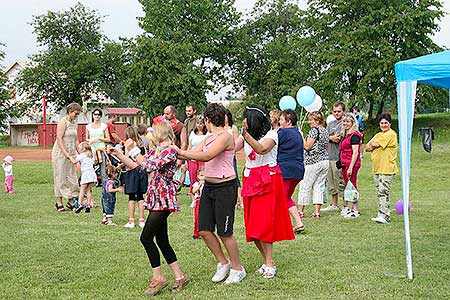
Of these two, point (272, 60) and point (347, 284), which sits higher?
point (272, 60)

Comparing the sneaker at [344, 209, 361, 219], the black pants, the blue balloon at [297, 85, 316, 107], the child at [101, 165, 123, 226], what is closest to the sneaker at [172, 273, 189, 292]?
the black pants

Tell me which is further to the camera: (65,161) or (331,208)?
(65,161)

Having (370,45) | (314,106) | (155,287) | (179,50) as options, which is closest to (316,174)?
(314,106)

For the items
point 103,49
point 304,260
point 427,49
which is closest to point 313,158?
point 304,260

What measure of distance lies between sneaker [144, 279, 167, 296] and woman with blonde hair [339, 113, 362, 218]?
15.9 ft

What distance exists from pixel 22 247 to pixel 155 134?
287 centimetres

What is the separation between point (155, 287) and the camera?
5617 millimetres

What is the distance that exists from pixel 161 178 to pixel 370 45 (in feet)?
109

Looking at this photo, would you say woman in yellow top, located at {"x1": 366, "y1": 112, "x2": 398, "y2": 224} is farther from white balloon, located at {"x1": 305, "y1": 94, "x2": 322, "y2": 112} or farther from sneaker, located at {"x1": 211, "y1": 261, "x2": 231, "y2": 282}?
sneaker, located at {"x1": 211, "y1": 261, "x2": 231, "y2": 282}

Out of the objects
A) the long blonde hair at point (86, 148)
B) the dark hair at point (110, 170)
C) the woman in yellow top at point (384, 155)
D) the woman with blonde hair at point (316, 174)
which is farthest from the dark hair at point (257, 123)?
the long blonde hair at point (86, 148)

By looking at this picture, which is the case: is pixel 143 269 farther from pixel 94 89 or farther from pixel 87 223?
pixel 94 89

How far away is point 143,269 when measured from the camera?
21.2ft

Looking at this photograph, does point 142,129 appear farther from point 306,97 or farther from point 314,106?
point 314,106

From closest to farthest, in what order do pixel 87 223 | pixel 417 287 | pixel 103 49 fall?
pixel 417 287, pixel 87 223, pixel 103 49
